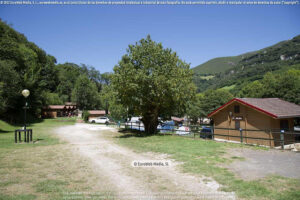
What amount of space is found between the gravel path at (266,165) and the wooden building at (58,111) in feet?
177

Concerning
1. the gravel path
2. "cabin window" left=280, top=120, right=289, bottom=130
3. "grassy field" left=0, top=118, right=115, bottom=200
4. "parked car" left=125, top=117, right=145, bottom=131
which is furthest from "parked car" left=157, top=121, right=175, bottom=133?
"grassy field" left=0, top=118, right=115, bottom=200

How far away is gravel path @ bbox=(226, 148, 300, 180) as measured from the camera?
640 centimetres

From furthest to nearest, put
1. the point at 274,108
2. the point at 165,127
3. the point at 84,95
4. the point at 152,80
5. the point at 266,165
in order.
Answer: the point at 84,95, the point at 165,127, the point at 274,108, the point at 152,80, the point at 266,165

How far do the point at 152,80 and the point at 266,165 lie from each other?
9843 millimetres

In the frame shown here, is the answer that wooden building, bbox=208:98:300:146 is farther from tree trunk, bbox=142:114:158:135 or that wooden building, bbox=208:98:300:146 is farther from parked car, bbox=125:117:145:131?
parked car, bbox=125:117:145:131

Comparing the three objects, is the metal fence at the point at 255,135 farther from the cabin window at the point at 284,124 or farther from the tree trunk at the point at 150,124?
the tree trunk at the point at 150,124

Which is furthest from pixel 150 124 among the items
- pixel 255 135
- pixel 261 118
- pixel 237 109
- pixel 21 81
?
pixel 21 81

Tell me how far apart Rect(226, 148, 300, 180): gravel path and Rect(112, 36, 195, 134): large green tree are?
7.60 meters

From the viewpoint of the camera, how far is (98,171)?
23.3 ft

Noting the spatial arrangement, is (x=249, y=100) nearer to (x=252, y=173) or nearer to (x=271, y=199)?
(x=252, y=173)

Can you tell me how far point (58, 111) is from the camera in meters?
56.1

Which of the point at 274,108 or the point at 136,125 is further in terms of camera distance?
the point at 136,125

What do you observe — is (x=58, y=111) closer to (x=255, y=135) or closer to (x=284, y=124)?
(x=255, y=135)

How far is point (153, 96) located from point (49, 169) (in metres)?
10.2
